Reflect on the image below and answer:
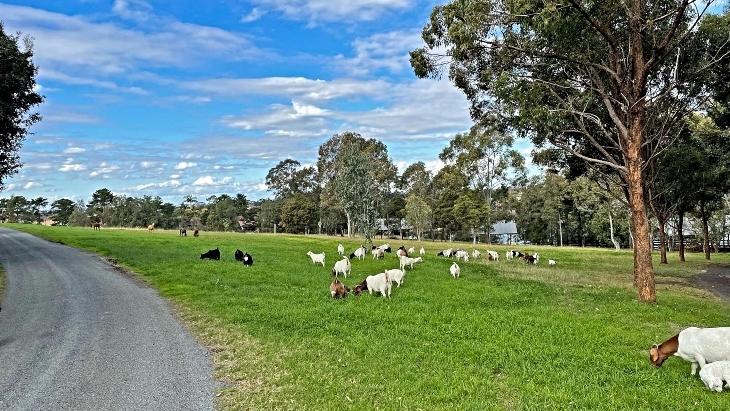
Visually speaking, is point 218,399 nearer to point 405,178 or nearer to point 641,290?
point 641,290

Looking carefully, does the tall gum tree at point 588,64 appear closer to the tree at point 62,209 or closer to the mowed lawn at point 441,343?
the mowed lawn at point 441,343

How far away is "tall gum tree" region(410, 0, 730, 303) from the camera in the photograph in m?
Result: 16.9

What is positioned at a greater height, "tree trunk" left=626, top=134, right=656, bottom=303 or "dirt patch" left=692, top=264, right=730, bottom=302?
"tree trunk" left=626, top=134, right=656, bottom=303

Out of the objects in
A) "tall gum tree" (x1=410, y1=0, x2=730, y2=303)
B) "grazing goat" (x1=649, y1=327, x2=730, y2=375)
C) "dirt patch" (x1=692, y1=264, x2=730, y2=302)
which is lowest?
"dirt patch" (x1=692, y1=264, x2=730, y2=302)

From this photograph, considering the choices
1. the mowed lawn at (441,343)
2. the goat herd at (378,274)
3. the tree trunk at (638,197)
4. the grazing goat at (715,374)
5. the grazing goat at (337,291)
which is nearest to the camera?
the mowed lawn at (441,343)

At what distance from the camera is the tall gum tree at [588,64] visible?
1686 cm

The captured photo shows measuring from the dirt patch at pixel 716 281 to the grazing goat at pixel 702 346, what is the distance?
1502 centimetres

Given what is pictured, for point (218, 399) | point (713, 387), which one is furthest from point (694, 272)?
point (218, 399)

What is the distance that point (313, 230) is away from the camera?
89.8 meters

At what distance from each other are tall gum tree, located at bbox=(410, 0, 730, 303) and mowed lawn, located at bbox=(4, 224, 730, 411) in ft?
16.2

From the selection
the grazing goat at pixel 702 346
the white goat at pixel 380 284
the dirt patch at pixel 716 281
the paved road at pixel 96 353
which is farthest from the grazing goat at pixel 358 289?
the dirt patch at pixel 716 281

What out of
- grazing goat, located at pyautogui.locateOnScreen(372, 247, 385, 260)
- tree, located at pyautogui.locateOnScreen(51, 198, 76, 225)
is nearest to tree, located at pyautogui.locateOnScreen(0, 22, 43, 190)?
grazing goat, located at pyautogui.locateOnScreen(372, 247, 385, 260)

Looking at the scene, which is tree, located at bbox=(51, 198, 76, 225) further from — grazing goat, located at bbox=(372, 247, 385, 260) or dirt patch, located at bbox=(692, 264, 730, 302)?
dirt patch, located at bbox=(692, 264, 730, 302)

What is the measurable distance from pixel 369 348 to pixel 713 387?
5957 mm
